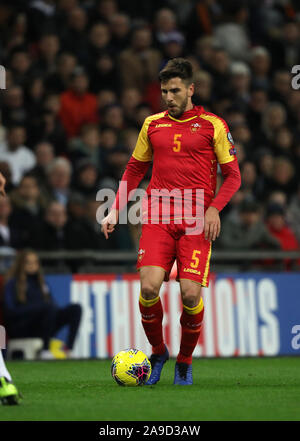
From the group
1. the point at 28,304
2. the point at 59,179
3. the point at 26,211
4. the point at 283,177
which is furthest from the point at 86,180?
the point at 283,177

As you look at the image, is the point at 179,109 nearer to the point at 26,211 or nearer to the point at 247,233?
the point at 26,211

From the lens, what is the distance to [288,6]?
19875 millimetres

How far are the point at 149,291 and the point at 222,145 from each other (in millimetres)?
1366

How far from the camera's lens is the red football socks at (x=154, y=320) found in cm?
852

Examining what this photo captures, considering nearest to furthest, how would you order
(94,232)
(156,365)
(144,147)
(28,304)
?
(156,365) < (144,147) < (28,304) < (94,232)

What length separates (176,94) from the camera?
8.62 metres

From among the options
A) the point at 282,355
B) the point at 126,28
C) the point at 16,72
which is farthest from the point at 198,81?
the point at 282,355

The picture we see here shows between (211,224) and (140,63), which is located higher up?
(140,63)

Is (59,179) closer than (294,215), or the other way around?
(59,179)

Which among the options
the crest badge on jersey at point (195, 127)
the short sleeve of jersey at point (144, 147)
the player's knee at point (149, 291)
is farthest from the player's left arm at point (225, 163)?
the player's knee at point (149, 291)

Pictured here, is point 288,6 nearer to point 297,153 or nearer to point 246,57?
point 246,57

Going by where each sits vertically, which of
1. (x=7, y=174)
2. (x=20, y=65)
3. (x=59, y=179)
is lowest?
(x=59, y=179)

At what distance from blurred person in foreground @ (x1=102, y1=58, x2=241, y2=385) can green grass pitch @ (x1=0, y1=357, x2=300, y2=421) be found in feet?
1.71

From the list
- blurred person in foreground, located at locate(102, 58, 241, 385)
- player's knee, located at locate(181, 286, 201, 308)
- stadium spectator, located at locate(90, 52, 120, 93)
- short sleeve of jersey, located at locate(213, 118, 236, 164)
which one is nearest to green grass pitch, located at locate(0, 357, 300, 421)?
blurred person in foreground, located at locate(102, 58, 241, 385)
